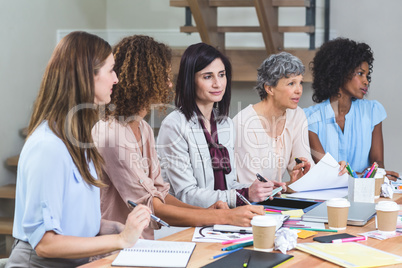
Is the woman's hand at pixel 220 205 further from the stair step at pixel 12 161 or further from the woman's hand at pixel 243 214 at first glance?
the stair step at pixel 12 161

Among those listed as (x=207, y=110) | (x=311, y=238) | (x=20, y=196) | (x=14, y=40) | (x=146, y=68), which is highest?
(x=14, y=40)

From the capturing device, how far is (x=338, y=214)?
62.8 inches

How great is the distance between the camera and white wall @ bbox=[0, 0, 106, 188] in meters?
3.79

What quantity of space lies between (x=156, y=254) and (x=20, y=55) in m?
3.05

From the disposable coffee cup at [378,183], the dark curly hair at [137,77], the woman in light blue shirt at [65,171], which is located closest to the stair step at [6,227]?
the dark curly hair at [137,77]

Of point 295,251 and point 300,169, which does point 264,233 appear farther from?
point 300,169

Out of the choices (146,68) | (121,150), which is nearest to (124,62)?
(146,68)

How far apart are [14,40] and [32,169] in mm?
2864

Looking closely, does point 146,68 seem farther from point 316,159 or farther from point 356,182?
point 316,159

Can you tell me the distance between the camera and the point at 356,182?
2.00 metres

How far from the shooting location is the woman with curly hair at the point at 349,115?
3105 millimetres

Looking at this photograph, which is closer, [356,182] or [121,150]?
[121,150]

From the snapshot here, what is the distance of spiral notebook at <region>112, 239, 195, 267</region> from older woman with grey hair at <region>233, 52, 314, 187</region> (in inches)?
47.4

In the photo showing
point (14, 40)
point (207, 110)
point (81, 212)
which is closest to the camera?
point (81, 212)
